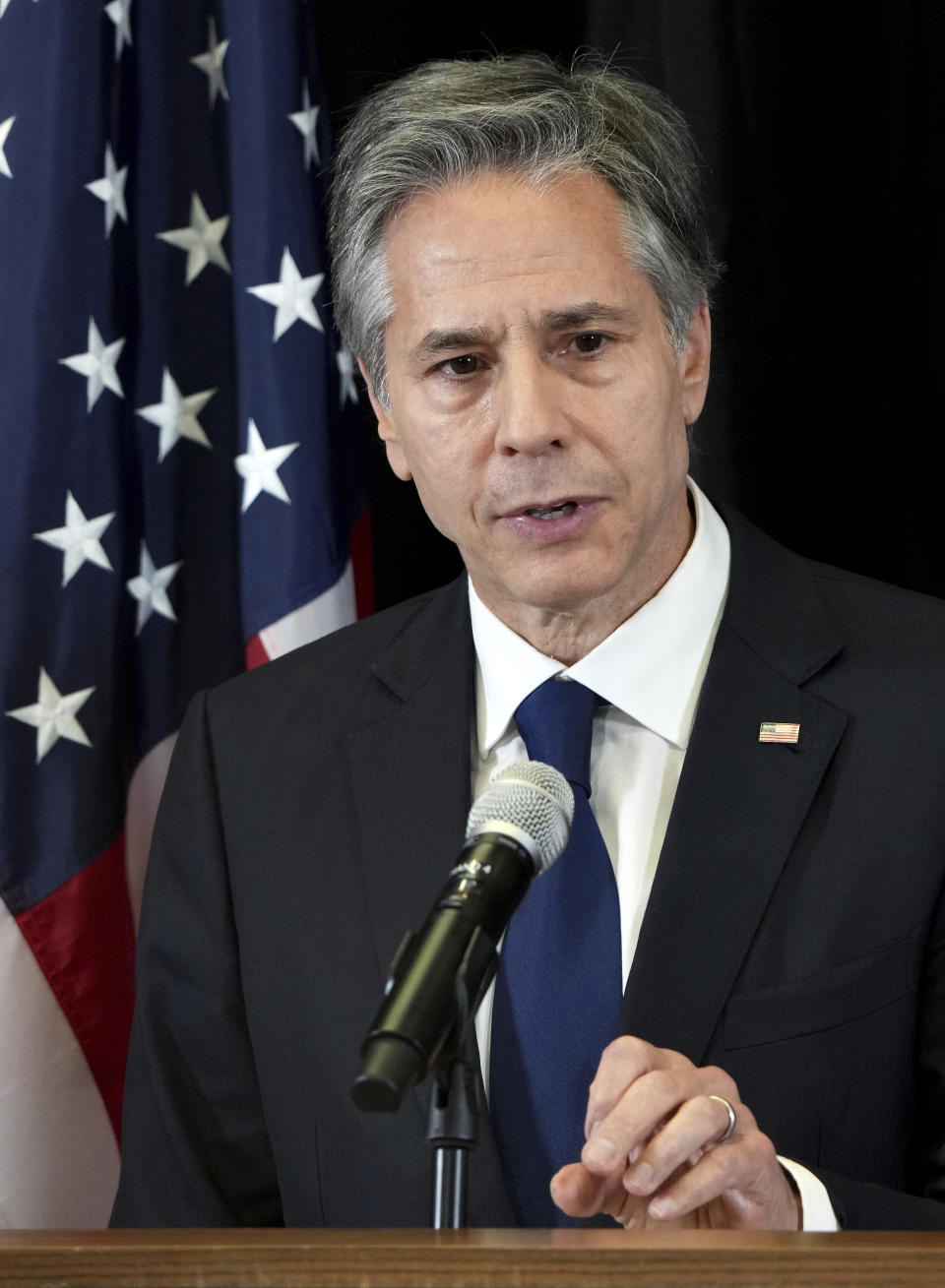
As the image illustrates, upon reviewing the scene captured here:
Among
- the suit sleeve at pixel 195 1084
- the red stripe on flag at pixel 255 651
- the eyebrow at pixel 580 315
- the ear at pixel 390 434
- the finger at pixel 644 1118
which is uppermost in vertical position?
the eyebrow at pixel 580 315

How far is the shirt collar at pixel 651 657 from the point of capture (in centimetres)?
177

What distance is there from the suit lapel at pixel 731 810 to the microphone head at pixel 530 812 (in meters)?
0.55

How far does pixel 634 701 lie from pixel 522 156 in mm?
646

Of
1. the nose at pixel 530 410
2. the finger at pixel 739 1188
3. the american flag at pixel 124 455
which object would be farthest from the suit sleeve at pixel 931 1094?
the american flag at pixel 124 455

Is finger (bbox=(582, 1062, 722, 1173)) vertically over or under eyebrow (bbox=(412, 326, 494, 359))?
under

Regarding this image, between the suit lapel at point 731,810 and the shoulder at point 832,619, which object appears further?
the shoulder at point 832,619

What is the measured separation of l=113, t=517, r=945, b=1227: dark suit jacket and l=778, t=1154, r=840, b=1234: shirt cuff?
0.02 metres

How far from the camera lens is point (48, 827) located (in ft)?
7.03

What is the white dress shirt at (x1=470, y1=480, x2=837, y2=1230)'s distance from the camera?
1705 mm

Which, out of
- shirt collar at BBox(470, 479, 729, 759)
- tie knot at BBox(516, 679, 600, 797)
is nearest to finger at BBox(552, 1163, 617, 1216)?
tie knot at BBox(516, 679, 600, 797)

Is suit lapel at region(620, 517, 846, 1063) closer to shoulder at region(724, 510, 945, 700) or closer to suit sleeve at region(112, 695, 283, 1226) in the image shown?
shoulder at region(724, 510, 945, 700)

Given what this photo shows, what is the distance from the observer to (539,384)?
5.51 ft

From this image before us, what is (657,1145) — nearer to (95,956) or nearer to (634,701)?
(634,701)

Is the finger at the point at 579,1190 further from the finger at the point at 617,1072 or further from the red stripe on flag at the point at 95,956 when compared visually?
the red stripe on flag at the point at 95,956
